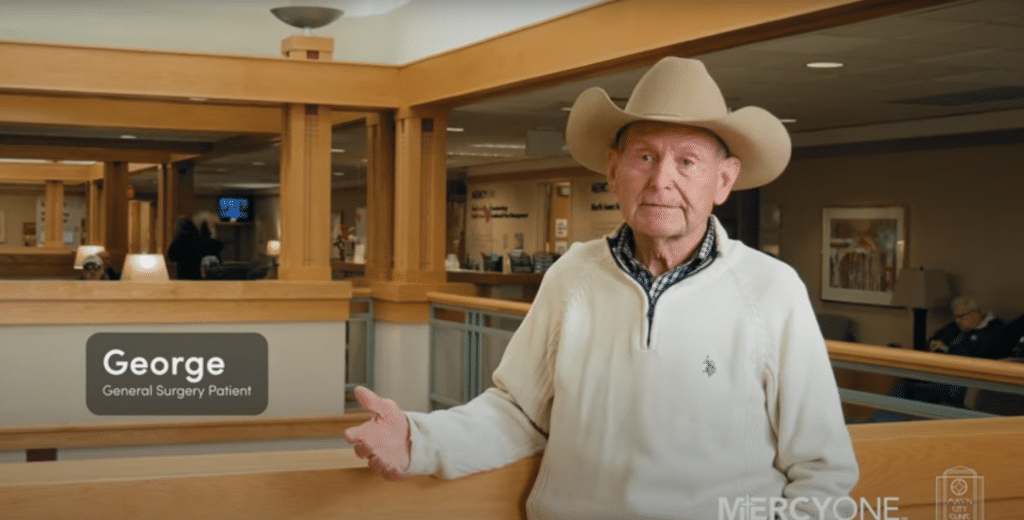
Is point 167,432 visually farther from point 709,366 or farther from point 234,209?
point 234,209

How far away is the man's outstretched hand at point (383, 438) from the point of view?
189 centimetres

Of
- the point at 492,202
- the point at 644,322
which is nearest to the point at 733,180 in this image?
the point at 644,322

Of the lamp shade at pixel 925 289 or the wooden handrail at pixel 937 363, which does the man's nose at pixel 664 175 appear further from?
the lamp shade at pixel 925 289

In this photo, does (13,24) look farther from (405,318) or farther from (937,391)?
(937,391)

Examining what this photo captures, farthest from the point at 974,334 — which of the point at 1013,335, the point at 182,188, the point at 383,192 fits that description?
the point at 182,188

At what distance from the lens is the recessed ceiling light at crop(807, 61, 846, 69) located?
7.23 metres

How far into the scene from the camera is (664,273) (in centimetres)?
204

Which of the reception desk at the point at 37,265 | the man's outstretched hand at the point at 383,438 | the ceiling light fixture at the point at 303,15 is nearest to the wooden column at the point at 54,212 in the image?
the reception desk at the point at 37,265


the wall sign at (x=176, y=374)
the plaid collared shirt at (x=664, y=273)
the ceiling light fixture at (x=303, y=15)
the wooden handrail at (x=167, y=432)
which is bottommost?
the wooden handrail at (x=167, y=432)

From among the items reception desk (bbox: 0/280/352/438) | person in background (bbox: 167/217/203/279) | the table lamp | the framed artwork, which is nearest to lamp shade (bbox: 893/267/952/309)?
the table lamp

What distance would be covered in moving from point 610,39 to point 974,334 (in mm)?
4904

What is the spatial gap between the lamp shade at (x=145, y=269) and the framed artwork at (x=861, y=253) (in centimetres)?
655

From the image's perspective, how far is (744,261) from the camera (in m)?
2.04

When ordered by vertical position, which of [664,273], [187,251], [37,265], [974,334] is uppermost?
[664,273]
